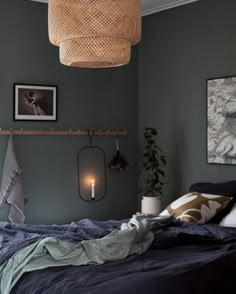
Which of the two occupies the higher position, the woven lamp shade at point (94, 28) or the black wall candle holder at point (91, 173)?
the woven lamp shade at point (94, 28)

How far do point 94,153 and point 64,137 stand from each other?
43cm

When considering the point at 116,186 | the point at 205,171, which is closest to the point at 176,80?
the point at 205,171

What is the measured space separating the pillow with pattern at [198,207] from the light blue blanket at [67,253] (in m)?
1.00

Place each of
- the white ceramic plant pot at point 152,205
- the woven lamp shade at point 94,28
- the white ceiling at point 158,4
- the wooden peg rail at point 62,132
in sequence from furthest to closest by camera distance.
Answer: the white ceiling at point 158,4 → the white ceramic plant pot at point 152,205 → the wooden peg rail at point 62,132 → the woven lamp shade at point 94,28

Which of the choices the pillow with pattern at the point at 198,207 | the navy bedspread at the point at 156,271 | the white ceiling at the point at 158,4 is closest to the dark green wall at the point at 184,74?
the white ceiling at the point at 158,4

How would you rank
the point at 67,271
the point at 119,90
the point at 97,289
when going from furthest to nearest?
the point at 119,90 < the point at 67,271 < the point at 97,289

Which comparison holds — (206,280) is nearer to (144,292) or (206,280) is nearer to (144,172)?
(144,292)

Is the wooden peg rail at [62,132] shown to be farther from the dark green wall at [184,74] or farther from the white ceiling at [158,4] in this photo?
the white ceiling at [158,4]

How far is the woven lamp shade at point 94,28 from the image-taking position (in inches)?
105

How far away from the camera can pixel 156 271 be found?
8.66 feet

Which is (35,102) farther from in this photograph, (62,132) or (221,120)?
(221,120)

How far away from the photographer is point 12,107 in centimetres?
500

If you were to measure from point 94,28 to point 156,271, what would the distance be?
138 centimetres

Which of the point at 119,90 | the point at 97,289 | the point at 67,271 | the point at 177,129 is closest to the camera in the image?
the point at 97,289
